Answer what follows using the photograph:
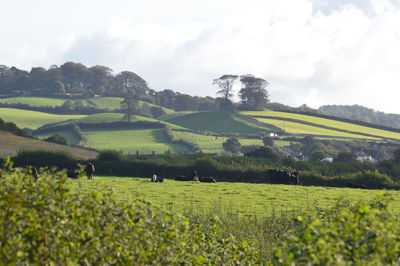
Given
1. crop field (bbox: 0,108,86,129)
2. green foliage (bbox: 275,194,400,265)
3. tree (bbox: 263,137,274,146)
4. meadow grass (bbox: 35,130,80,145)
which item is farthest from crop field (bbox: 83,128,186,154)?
green foliage (bbox: 275,194,400,265)

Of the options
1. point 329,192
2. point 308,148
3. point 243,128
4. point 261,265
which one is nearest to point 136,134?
point 243,128

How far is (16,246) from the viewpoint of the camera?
7.50 metres

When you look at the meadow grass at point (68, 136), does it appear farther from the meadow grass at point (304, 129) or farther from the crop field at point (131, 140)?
the meadow grass at point (304, 129)

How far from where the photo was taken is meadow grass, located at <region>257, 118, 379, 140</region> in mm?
147750

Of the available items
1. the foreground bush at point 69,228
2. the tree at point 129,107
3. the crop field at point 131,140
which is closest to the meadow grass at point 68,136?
the crop field at point 131,140

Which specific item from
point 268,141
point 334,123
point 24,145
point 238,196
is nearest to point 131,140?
point 268,141

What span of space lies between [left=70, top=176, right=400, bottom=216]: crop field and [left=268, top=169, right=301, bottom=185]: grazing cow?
199 inches

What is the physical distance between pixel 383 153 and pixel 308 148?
67.6 ft

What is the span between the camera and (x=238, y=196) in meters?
33.6

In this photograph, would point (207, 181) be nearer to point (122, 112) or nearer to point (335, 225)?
point (335, 225)

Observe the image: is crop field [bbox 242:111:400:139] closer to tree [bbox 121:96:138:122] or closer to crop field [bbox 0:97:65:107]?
tree [bbox 121:96:138:122]

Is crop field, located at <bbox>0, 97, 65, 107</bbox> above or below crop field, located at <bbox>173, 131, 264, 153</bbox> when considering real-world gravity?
above

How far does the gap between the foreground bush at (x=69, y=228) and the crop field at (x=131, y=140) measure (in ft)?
336

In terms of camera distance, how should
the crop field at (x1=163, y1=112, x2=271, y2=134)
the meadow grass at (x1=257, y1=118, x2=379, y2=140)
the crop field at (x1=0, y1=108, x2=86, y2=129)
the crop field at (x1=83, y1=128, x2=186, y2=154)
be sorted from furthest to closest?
the crop field at (x1=0, y1=108, x2=86, y2=129)
the crop field at (x1=163, y1=112, x2=271, y2=134)
the meadow grass at (x1=257, y1=118, x2=379, y2=140)
the crop field at (x1=83, y1=128, x2=186, y2=154)
